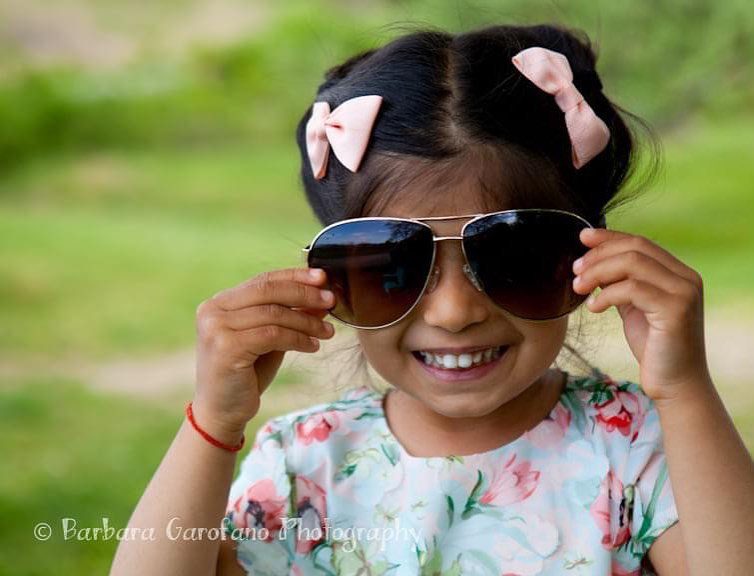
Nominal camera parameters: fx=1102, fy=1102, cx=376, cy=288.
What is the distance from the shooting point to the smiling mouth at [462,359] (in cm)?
168

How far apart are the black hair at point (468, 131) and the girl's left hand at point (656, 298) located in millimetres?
155

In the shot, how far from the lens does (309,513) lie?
5.91ft

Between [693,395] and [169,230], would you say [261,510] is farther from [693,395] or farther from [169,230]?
[169,230]

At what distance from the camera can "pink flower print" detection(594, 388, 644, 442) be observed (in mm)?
1774

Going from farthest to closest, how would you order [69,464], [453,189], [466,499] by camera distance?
[69,464] < [466,499] < [453,189]

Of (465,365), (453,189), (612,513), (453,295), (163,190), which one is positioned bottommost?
(612,513)

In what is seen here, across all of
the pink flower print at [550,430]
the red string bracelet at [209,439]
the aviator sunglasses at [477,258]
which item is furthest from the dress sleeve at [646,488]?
the red string bracelet at [209,439]

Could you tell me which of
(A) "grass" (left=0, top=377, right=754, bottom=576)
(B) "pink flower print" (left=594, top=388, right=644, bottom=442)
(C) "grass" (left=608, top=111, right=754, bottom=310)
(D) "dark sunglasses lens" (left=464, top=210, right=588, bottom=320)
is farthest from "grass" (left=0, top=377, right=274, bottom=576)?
(C) "grass" (left=608, top=111, right=754, bottom=310)

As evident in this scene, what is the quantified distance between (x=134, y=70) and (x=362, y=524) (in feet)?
28.8

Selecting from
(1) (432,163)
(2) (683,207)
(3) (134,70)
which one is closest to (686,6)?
(2) (683,207)

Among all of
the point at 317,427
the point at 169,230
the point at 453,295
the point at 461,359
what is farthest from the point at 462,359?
the point at 169,230

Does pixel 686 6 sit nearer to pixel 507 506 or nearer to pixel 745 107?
pixel 745 107

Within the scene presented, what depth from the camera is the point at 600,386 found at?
73.6 inches

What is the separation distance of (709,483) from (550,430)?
33 cm
